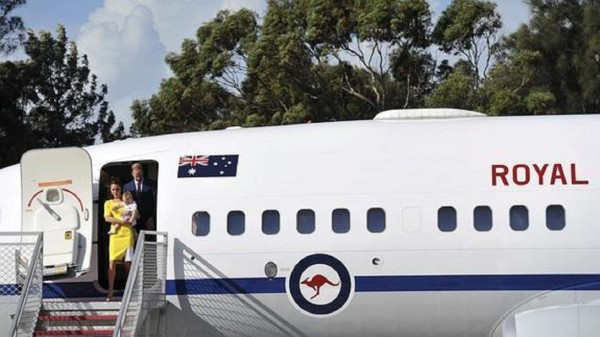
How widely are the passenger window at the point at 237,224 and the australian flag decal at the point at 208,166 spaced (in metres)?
0.65

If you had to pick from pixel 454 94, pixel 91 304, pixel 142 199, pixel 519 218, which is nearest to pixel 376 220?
pixel 519 218

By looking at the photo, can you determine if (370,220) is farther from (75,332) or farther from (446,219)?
(75,332)

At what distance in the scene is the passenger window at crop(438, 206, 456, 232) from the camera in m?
15.9

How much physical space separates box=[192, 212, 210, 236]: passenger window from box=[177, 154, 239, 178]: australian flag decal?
0.63m

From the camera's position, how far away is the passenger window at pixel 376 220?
16047 mm

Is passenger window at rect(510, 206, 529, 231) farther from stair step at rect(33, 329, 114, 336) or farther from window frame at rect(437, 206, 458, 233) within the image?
stair step at rect(33, 329, 114, 336)

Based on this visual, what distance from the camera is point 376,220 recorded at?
16.1 m

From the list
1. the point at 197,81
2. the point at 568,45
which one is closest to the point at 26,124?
the point at 197,81

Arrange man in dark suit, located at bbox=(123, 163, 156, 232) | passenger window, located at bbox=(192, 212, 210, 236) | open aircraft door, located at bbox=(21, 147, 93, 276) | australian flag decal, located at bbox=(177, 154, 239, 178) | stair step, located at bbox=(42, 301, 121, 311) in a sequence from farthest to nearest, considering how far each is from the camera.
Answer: man in dark suit, located at bbox=(123, 163, 156, 232) → australian flag decal, located at bbox=(177, 154, 239, 178) → open aircraft door, located at bbox=(21, 147, 93, 276) → passenger window, located at bbox=(192, 212, 210, 236) → stair step, located at bbox=(42, 301, 121, 311)

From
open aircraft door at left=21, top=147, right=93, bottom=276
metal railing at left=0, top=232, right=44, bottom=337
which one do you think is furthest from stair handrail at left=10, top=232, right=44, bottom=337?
open aircraft door at left=21, top=147, right=93, bottom=276

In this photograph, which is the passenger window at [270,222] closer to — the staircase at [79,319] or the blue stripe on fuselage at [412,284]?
the blue stripe on fuselage at [412,284]

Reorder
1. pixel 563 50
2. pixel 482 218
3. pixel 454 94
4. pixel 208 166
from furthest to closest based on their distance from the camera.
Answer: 1. pixel 563 50
2. pixel 454 94
3. pixel 208 166
4. pixel 482 218

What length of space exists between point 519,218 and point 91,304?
6486mm

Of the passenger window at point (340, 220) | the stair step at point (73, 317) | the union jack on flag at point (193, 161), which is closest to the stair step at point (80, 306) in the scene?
the stair step at point (73, 317)
